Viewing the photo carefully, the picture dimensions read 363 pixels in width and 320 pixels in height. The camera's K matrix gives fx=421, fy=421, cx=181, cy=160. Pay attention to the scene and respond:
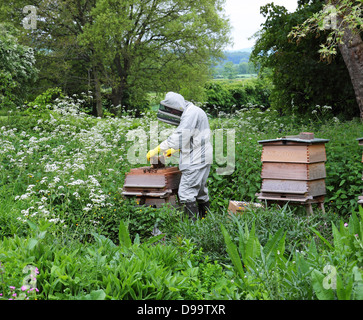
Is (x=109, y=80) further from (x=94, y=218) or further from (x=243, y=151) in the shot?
(x=94, y=218)

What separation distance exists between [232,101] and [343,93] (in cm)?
1894

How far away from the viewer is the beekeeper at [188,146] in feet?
17.2

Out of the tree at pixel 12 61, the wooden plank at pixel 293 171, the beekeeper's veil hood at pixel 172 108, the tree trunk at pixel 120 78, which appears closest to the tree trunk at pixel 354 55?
the wooden plank at pixel 293 171

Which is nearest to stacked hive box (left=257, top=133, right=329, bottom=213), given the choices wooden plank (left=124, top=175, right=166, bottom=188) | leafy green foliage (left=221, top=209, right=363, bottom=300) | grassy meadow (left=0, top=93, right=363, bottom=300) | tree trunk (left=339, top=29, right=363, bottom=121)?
grassy meadow (left=0, top=93, right=363, bottom=300)

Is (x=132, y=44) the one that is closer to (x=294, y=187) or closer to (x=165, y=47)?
(x=165, y=47)

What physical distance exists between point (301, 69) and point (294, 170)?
8.11 m

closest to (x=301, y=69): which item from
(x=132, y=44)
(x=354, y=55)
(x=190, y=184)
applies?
(x=354, y=55)

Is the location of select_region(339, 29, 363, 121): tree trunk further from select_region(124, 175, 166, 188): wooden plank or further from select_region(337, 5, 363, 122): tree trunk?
select_region(124, 175, 166, 188): wooden plank

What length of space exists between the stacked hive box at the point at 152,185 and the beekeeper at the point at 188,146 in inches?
6.2

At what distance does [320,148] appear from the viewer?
17.1 ft

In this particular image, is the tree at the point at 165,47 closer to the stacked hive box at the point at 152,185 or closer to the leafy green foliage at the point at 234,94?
the leafy green foliage at the point at 234,94

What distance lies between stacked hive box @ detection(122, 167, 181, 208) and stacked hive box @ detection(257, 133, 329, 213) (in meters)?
1.14

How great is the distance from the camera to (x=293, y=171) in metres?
5.10

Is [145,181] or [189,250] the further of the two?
[145,181]
